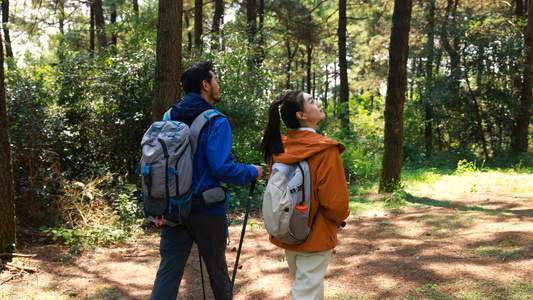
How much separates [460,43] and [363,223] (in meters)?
11.1

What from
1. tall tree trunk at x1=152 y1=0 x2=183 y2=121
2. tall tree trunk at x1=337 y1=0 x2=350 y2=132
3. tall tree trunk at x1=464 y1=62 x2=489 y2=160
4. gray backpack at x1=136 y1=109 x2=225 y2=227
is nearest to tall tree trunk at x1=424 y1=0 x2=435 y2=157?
tall tree trunk at x1=464 y1=62 x2=489 y2=160

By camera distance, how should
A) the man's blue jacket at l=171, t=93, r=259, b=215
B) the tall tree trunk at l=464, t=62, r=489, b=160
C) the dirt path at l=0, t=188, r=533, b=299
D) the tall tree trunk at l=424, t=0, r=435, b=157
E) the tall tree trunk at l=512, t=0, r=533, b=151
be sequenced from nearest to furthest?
the man's blue jacket at l=171, t=93, r=259, b=215 → the dirt path at l=0, t=188, r=533, b=299 → the tall tree trunk at l=512, t=0, r=533, b=151 → the tall tree trunk at l=464, t=62, r=489, b=160 → the tall tree trunk at l=424, t=0, r=435, b=157

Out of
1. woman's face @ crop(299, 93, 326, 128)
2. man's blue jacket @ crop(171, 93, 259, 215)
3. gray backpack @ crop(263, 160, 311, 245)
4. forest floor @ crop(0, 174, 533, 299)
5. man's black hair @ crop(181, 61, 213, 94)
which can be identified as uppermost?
man's black hair @ crop(181, 61, 213, 94)

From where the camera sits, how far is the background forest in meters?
6.13

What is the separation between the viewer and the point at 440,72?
15.6m

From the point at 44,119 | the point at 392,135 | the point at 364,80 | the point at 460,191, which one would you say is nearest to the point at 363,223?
the point at 392,135

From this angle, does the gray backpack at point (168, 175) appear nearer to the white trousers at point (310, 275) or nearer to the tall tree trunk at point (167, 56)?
the white trousers at point (310, 275)

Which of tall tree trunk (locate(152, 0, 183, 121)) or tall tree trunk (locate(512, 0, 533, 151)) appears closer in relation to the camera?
tall tree trunk (locate(152, 0, 183, 121))

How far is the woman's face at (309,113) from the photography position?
256cm

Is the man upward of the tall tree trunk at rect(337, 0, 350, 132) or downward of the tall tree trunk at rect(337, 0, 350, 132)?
downward

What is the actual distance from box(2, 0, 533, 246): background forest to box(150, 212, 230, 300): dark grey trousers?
337 cm

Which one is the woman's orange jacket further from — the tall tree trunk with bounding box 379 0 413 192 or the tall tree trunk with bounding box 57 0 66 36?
the tall tree trunk with bounding box 57 0 66 36

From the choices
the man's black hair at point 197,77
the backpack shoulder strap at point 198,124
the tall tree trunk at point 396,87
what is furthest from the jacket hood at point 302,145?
the tall tree trunk at point 396,87

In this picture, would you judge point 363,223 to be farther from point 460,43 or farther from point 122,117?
point 460,43
